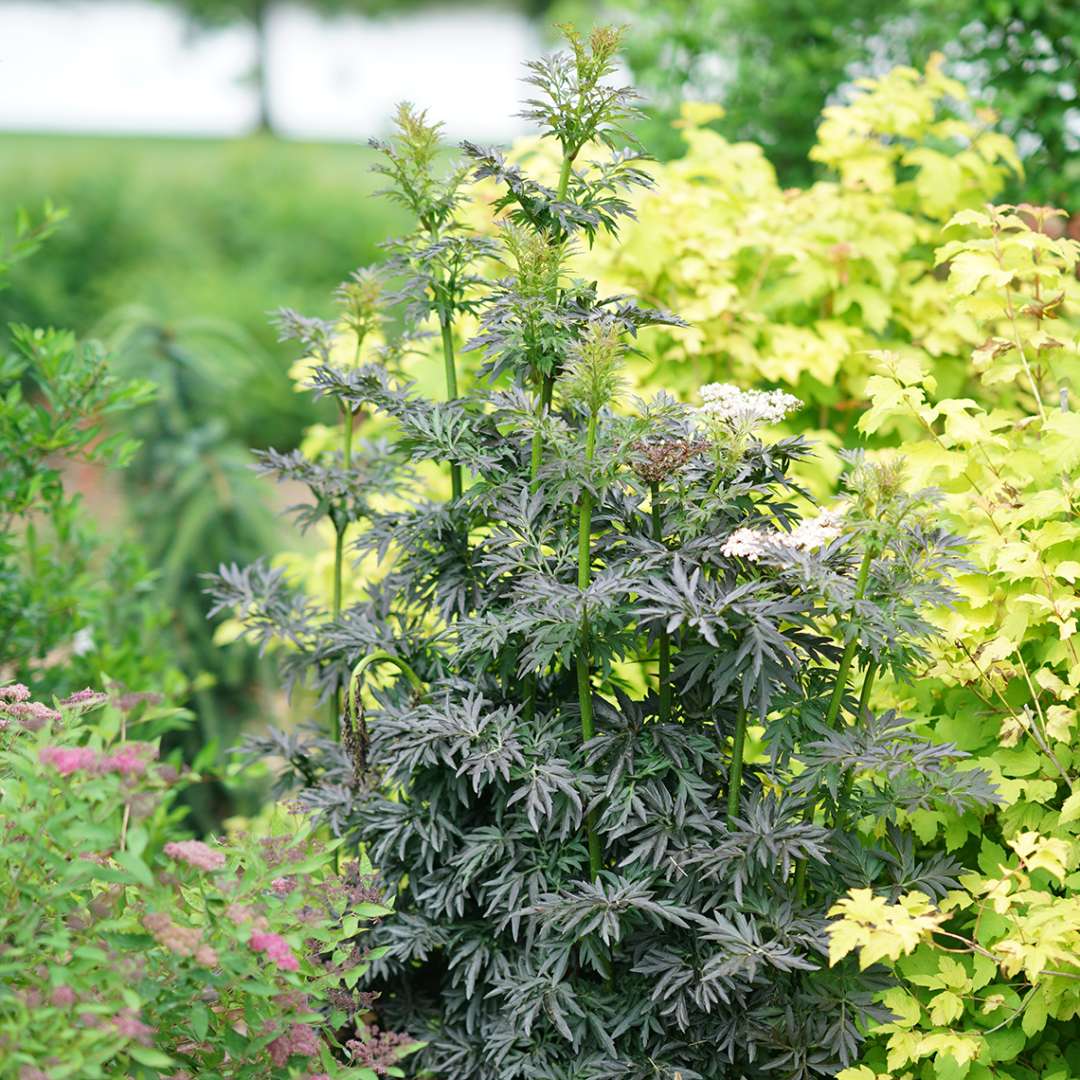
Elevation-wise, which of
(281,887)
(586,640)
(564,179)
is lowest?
(281,887)

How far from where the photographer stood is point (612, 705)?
1839 mm

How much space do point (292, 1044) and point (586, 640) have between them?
26.4 inches

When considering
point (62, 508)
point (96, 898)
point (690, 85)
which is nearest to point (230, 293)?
point (690, 85)

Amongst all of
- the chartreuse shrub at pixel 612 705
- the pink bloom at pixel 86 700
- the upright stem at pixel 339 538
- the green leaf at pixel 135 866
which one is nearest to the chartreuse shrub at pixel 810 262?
the upright stem at pixel 339 538

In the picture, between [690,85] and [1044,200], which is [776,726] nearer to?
[1044,200]

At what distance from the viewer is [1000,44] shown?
3609mm

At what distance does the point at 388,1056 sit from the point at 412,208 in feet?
4.34

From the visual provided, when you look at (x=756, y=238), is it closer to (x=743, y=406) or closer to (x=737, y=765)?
(x=743, y=406)

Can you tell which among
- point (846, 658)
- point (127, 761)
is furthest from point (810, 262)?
point (127, 761)

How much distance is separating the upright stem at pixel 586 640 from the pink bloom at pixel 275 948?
527 mm

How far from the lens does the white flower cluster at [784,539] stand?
1590 millimetres

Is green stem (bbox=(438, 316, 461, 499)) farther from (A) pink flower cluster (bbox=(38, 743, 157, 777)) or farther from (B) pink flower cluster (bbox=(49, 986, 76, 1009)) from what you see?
(B) pink flower cluster (bbox=(49, 986, 76, 1009))

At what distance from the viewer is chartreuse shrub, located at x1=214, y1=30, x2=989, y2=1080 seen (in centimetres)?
165

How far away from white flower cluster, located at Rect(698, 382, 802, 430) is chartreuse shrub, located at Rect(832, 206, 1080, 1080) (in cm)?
37
